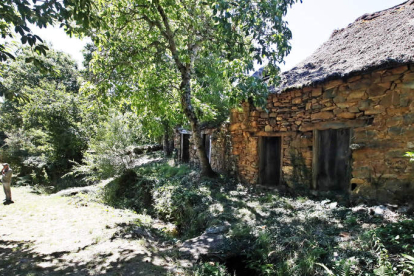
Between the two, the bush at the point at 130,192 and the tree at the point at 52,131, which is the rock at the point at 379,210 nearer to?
the bush at the point at 130,192

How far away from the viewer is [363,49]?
560 cm

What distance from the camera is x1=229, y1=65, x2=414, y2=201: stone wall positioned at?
14.5ft

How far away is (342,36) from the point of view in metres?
6.98

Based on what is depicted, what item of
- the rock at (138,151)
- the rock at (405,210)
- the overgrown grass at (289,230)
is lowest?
the overgrown grass at (289,230)

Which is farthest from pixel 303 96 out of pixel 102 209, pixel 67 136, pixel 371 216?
pixel 67 136

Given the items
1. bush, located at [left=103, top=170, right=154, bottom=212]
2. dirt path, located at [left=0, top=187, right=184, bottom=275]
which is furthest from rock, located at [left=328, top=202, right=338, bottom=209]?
bush, located at [left=103, top=170, right=154, bottom=212]

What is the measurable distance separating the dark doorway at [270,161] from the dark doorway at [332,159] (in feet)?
5.07

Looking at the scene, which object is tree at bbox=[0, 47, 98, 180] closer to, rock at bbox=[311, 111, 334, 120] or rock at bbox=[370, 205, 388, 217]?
rock at bbox=[311, 111, 334, 120]

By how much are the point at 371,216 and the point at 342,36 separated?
17.4 feet

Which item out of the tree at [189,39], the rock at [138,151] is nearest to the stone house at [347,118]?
the tree at [189,39]

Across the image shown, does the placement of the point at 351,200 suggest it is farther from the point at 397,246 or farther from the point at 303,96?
the point at 303,96

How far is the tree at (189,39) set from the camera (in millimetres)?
5199

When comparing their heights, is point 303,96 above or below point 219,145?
above

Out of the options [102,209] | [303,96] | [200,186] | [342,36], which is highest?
[342,36]
